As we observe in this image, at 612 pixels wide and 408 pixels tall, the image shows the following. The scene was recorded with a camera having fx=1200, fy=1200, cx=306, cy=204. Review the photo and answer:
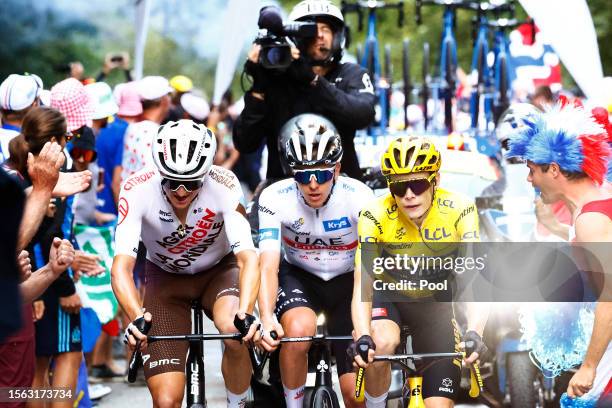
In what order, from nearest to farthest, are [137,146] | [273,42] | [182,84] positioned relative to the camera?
[273,42] → [137,146] → [182,84]

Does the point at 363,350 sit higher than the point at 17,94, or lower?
lower

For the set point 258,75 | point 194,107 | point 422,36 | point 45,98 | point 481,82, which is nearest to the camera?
point 258,75

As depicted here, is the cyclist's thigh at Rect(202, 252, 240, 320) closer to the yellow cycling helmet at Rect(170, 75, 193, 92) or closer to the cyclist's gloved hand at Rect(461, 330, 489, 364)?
the cyclist's gloved hand at Rect(461, 330, 489, 364)

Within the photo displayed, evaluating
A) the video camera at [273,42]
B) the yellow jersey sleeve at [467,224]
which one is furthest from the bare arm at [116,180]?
the yellow jersey sleeve at [467,224]

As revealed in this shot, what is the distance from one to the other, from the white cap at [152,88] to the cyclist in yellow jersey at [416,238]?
4866mm

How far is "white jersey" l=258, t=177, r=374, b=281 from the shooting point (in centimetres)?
691

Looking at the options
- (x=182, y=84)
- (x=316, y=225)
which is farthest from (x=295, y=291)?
(x=182, y=84)

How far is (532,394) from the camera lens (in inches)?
326

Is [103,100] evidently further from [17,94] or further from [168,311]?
[168,311]

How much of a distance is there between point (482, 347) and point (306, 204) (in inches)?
65.4

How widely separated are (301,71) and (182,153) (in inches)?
71.9

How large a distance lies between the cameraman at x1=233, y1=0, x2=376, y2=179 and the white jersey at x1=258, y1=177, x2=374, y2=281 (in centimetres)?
106

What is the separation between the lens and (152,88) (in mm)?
11047

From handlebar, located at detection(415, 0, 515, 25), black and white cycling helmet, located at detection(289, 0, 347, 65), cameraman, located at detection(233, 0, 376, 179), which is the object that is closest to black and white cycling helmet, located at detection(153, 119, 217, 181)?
cameraman, located at detection(233, 0, 376, 179)
